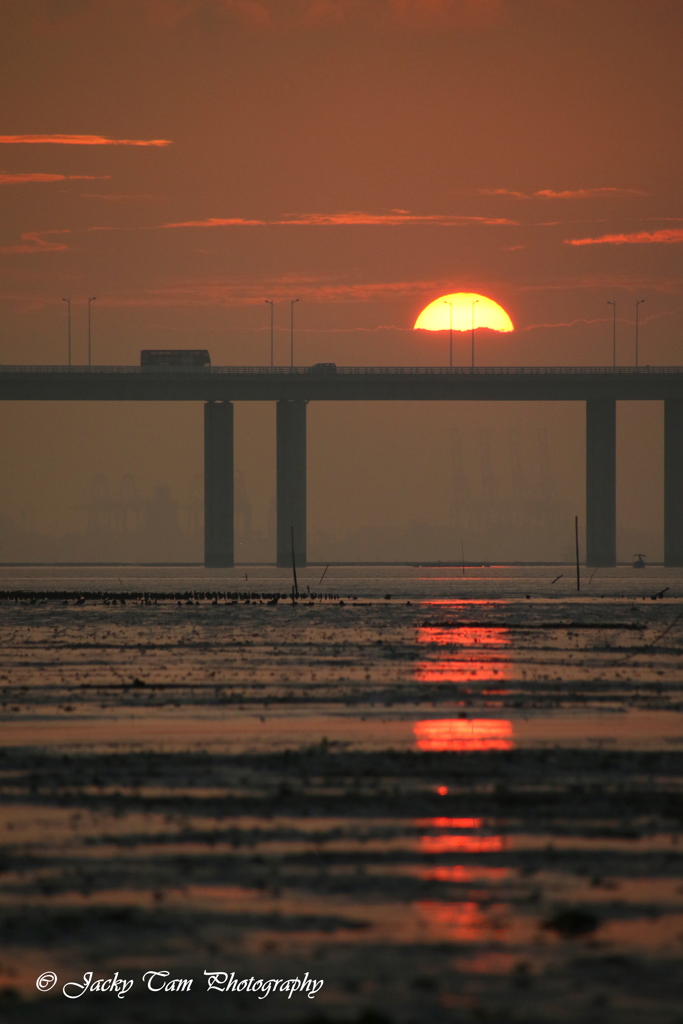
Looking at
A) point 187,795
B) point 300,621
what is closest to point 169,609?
Answer: point 300,621

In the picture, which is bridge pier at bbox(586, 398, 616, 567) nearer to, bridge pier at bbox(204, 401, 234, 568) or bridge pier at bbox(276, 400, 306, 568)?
bridge pier at bbox(276, 400, 306, 568)

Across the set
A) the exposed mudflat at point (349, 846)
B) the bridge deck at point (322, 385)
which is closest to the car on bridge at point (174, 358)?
the bridge deck at point (322, 385)

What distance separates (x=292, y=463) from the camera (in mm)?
182375

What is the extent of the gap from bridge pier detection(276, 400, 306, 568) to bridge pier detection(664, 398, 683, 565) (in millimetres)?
47673

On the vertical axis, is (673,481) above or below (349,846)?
above

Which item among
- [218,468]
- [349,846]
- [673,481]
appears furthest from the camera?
[673,481]

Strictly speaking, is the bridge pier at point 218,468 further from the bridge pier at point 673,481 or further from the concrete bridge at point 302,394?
the bridge pier at point 673,481

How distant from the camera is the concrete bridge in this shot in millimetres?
184375

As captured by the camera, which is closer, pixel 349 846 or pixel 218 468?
pixel 349 846

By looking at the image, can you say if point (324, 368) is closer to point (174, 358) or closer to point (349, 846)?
point (174, 358)

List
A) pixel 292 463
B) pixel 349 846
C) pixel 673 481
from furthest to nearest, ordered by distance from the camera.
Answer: pixel 673 481
pixel 292 463
pixel 349 846

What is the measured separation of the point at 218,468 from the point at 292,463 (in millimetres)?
10004

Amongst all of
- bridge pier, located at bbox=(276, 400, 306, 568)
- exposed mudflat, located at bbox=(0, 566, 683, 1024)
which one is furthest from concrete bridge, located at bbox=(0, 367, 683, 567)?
exposed mudflat, located at bbox=(0, 566, 683, 1024)

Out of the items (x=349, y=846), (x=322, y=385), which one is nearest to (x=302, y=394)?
(x=322, y=385)
